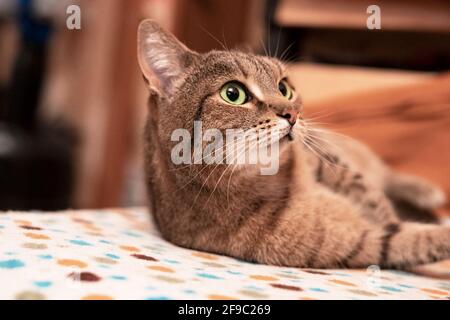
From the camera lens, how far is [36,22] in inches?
107

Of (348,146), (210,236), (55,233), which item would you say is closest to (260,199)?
(210,236)

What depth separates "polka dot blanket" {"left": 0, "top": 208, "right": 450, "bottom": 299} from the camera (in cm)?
68

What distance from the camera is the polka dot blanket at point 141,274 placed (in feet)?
2.23

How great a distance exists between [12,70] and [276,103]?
7.09 feet

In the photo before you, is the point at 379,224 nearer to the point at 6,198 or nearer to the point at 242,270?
the point at 242,270

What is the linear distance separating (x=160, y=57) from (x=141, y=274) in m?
0.54

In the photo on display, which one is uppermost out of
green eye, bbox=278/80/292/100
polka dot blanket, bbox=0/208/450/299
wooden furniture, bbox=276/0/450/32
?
wooden furniture, bbox=276/0/450/32

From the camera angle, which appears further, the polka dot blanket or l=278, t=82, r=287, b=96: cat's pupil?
l=278, t=82, r=287, b=96: cat's pupil

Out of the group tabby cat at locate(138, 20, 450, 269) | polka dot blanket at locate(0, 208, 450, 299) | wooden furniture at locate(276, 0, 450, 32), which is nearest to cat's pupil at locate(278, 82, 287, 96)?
tabby cat at locate(138, 20, 450, 269)

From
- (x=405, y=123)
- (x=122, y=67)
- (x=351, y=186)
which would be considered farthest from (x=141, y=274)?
(x=122, y=67)

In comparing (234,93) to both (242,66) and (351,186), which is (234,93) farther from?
(351,186)

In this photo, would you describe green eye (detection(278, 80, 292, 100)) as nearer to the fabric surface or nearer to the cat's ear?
the cat's ear

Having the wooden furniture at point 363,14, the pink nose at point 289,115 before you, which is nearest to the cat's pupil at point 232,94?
the pink nose at point 289,115

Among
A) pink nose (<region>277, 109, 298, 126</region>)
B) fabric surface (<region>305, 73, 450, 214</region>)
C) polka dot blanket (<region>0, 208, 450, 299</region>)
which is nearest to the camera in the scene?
polka dot blanket (<region>0, 208, 450, 299</region>)
